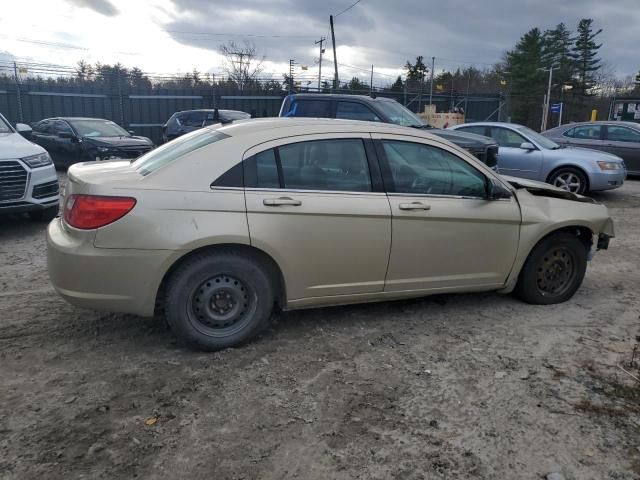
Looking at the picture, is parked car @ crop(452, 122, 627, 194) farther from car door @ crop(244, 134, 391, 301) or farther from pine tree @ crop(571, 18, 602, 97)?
pine tree @ crop(571, 18, 602, 97)

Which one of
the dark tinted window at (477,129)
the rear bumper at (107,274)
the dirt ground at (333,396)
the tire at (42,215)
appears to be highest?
the dark tinted window at (477,129)

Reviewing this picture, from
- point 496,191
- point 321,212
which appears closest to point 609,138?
point 496,191

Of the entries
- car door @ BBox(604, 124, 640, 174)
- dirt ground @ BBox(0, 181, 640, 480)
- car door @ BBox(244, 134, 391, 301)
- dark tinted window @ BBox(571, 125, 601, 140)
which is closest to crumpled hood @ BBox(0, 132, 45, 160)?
dirt ground @ BBox(0, 181, 640, 480)

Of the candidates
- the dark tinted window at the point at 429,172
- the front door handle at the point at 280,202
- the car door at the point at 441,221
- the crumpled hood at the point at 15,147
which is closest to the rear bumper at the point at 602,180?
the car door at the point at 441,221

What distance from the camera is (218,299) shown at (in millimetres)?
3691

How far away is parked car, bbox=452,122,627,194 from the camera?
10250 mm

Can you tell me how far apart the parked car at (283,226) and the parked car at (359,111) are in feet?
Answer: 15.9

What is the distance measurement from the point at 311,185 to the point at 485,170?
5.09 ft

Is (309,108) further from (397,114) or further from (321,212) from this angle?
(321,212)

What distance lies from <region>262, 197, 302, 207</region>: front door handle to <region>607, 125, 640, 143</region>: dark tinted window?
40.0 feet

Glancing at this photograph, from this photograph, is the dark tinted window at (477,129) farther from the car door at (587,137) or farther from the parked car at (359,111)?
the car door at (587,137)

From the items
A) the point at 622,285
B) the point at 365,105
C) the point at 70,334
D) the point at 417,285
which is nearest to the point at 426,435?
the point at 417,285

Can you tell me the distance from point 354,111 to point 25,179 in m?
5.25

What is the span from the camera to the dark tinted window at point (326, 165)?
3.79m
